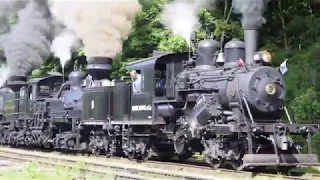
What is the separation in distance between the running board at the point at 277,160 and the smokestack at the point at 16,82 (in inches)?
569

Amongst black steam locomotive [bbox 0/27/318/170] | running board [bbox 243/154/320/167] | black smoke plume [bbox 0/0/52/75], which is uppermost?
black smoke plume [bbox 0/0/52/75]

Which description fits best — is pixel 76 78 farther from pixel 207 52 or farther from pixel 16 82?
pixel 207 52

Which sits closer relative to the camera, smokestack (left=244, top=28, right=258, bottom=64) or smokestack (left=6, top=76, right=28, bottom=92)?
smokestack (left=244, top=28, right=258, bottom=64)

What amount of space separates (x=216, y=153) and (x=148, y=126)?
293 centimetres

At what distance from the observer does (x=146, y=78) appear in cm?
1450

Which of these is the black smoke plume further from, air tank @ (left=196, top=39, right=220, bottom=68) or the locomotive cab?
air tank @ (left=196, top=39, right=220, bottom=68)

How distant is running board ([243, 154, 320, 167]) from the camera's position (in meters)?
11.3

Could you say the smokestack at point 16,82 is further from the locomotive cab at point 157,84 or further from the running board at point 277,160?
the running board at point 277,160

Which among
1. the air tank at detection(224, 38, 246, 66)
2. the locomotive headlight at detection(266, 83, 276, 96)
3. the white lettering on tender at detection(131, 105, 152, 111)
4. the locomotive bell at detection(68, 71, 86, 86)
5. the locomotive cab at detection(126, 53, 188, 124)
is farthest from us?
the locomotive bell at detection(68, 71, 86, 86)

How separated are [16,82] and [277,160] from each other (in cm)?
1607

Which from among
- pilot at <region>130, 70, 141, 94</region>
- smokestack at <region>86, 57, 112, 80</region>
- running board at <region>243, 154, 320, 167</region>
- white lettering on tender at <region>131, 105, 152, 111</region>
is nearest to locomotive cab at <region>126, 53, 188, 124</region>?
white lettering on tender at <region>131, 105, 152, 111</region>

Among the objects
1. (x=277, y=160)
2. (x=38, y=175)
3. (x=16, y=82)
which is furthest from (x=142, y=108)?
(x=16, y=82)

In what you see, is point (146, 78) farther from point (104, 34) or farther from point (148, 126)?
point (104, 34)

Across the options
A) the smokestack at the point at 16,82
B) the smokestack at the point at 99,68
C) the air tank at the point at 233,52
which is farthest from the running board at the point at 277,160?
the smokestack at the point at 16,82
